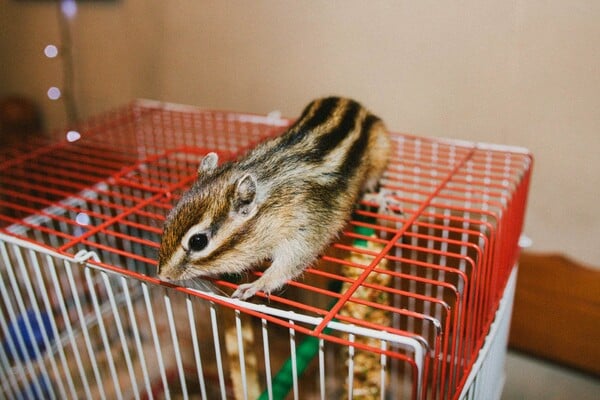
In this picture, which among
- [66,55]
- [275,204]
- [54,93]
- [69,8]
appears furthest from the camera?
[54,93]

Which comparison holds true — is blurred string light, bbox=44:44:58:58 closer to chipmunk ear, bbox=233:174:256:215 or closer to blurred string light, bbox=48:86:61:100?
blurred string light, bbox=48:86:61:100

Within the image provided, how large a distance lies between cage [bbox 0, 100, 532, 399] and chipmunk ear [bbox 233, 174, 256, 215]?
136 mm

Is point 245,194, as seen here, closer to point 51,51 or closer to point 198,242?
point 198,242

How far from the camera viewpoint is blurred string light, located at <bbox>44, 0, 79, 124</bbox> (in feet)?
8.22

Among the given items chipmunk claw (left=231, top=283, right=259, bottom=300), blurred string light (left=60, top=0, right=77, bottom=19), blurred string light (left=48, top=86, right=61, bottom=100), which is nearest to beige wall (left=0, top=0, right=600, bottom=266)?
blurred string light (left=60, top=0, right=77, bottom=19)

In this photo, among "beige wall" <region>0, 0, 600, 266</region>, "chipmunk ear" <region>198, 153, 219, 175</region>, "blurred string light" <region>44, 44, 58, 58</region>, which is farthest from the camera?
"blurred string light" <region>44, 44, 58, 58</region>

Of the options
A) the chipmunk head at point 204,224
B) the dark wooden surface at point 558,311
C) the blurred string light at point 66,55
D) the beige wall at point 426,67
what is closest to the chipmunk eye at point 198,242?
the chipmunk head at point 204,224

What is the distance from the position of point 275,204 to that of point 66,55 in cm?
206

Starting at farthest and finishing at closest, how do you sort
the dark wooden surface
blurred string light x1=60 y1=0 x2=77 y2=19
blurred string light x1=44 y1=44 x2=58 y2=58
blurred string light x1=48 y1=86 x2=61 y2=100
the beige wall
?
blurred string light x1=48 y1=86 x2=61 y2=100 < blurred string light x1=44 y1=44 x2=58 y2=58 < blurred string light x1=60 y1=0 x2=77 y2=19 < the dark wooden surface < the beige wall

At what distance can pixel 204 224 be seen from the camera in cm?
96

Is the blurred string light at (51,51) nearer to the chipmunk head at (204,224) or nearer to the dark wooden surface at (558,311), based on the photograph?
the chipmunk head at (204,224)

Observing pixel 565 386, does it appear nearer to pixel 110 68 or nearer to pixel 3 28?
pixel 110 68

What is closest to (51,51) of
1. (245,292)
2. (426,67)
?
(426,67)

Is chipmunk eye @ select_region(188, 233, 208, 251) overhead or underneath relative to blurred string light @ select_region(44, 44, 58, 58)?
underneath
